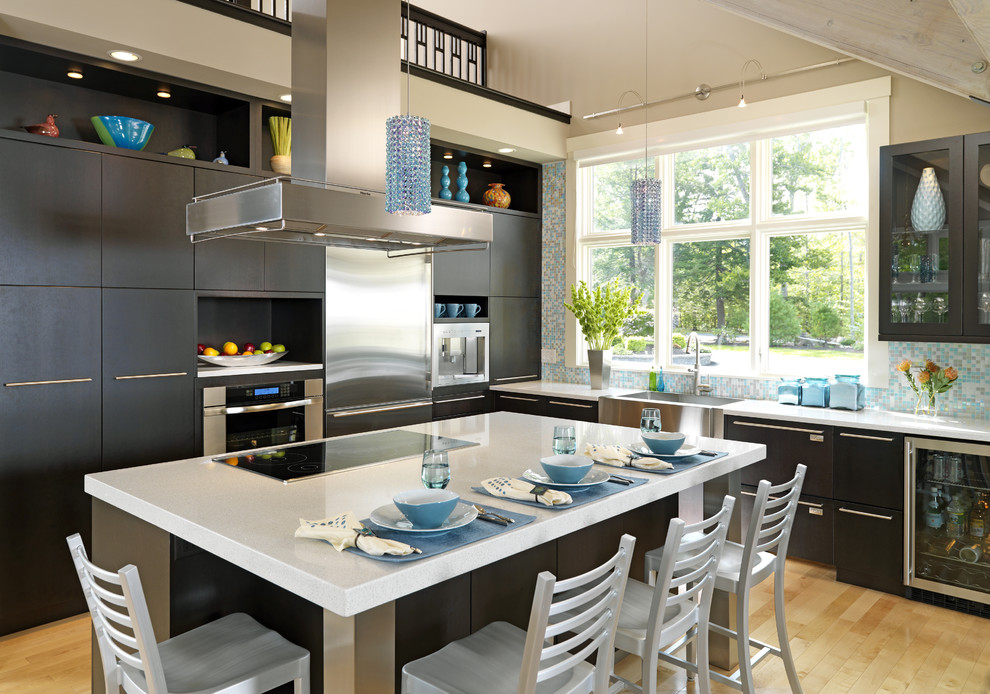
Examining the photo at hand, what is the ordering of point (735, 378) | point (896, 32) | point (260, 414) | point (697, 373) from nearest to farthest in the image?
1. point (896, 32)
2. point (260, 414)
3. point (735, 378)
4. point (697, 373)

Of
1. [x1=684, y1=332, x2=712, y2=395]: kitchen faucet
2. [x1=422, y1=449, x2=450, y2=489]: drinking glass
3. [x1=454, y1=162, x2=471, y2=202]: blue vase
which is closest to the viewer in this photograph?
[x1=422, y1=449, x2=450, y2=489]: drinking glass

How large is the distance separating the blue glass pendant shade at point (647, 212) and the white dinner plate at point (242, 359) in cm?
236

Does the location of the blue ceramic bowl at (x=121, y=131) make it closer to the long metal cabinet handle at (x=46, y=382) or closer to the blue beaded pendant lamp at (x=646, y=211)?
the long metal cabinet handle at (x=46, y=382)

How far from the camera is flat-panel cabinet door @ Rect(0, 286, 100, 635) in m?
3.24

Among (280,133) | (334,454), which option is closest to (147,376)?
(334,454)

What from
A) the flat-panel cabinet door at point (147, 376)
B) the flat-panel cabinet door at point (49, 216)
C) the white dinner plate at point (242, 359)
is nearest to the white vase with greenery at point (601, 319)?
the white dinner plate at point (242, 359)

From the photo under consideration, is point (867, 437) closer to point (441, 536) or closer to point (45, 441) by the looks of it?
point (441, 536)

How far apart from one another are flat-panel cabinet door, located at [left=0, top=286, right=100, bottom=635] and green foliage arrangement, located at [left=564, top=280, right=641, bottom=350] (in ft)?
11.0

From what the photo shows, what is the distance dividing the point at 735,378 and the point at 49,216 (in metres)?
4.23

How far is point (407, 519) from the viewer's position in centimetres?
179

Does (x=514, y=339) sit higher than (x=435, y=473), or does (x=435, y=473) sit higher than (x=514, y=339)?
(x=514, y=339)

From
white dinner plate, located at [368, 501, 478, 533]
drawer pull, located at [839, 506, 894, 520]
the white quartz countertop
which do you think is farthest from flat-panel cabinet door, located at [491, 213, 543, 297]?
white dinner plate, located at [368, 501, 478, 533]

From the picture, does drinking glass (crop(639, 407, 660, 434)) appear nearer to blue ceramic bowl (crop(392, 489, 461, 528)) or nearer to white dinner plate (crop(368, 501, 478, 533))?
white dinner plate (crop(368, 501, 478, 533))

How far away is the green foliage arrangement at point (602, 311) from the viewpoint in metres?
5.38
